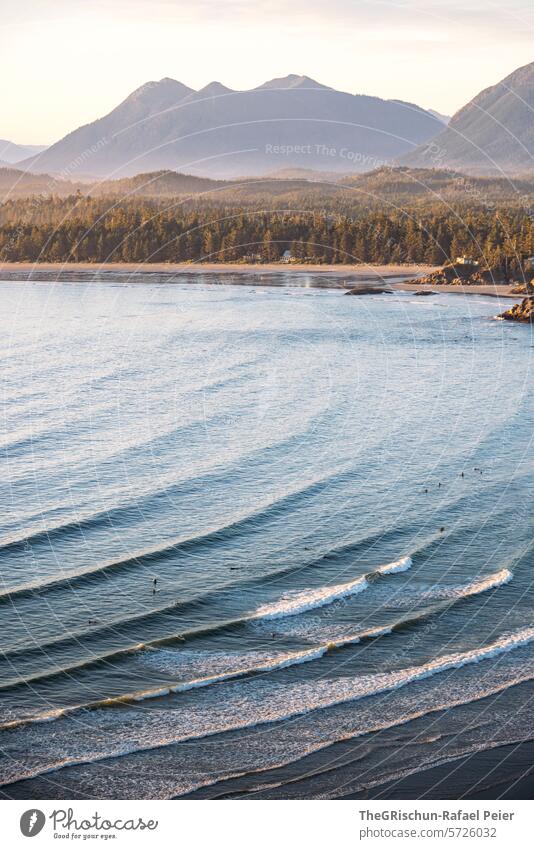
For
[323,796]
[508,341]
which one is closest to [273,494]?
[323,796]

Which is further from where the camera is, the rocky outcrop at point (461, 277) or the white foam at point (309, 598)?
the rocky outcrop at point (461, 277)

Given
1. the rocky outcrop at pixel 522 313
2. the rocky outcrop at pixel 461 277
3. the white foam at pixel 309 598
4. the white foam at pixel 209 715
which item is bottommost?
the white foam at pixel 209 715

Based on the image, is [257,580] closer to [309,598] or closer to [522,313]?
[309,598]

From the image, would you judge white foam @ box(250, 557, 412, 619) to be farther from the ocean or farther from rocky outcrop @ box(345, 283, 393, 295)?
rocky outcrop @ box(345, 283, 393, 295)

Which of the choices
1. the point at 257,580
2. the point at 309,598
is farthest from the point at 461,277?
the point at 309,598

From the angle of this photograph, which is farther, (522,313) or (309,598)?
(522,313)

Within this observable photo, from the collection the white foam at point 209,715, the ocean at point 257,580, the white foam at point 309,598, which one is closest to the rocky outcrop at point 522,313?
the ocean at point 257,580

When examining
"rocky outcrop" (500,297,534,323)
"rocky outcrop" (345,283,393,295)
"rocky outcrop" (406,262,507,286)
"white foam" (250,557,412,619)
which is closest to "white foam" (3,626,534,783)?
"white foam" (250,557,412,619)

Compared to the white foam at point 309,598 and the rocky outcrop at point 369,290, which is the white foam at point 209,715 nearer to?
the white foam at point 309,598
